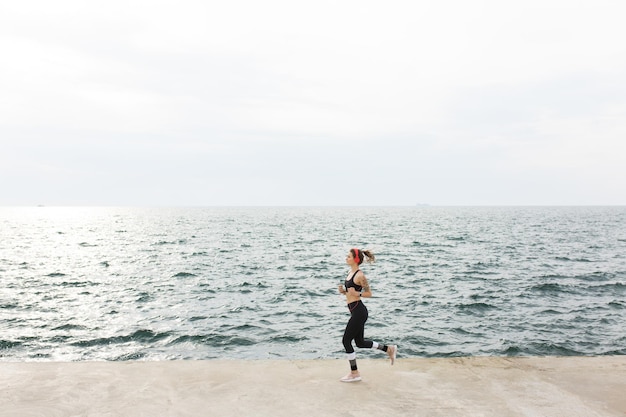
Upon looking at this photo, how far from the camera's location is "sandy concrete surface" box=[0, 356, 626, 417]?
5715mm

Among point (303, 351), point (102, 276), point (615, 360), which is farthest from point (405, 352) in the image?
point (102, 276)

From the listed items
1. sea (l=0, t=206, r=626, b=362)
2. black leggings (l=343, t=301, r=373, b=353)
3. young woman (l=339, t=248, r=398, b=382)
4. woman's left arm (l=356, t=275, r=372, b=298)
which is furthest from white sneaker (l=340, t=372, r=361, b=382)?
sea (l=0, t=206, r=626, b=362)

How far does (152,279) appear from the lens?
91.8 feet

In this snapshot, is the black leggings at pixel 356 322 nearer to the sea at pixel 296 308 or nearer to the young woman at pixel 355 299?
the young woman at pixel 355 299

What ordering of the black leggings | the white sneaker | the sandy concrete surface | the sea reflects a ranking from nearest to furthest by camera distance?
the sandy concrete surface → the white sneaker → the black leggings → the sea

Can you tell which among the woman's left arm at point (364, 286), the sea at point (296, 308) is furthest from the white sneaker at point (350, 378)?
the sea at point (296, 308)

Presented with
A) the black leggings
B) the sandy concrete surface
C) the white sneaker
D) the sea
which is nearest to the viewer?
the sandy concrete surface

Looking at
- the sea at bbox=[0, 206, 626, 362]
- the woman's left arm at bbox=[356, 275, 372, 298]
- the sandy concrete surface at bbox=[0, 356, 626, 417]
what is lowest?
the sea at bbox=[0, 206, 626, 362]

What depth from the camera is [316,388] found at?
6.43m

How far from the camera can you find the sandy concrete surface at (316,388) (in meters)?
5.71

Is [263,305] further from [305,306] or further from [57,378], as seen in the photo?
[57,378]

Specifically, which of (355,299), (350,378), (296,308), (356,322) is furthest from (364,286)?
(296,308)

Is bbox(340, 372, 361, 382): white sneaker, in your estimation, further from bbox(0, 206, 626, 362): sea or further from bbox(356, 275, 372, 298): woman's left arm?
bbox(0, 206, 626, 362): sea

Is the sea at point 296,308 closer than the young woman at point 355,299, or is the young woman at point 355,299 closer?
the young woman at point 355,299
